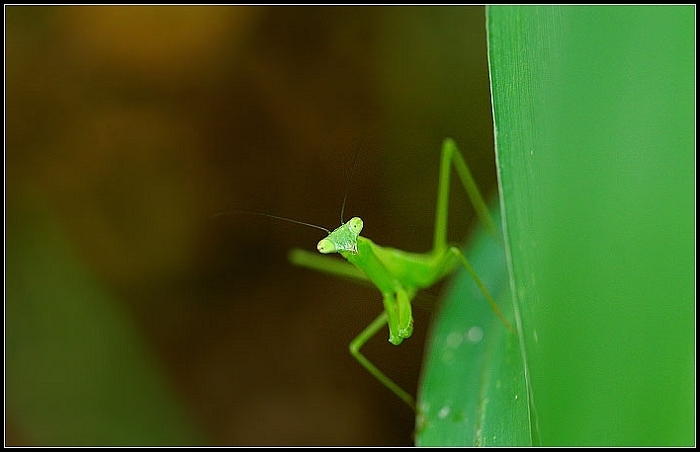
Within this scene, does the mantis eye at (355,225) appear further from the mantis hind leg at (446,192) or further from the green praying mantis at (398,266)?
the mantis hind leg at (446,192)

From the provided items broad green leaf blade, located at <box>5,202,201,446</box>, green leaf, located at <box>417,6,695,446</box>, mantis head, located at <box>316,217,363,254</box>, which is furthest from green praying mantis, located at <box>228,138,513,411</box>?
broad green leaf blade, located at <box>5,202,201,446</box>

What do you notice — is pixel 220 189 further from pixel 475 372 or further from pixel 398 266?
pixel 475 372

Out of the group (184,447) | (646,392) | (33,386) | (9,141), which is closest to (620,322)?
(646,392)

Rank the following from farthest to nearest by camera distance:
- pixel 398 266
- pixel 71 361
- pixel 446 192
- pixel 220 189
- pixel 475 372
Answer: pixel 220 189 < pixel 71 361 < pixel 446 192 < pixel 398 266 < pixel 475 372

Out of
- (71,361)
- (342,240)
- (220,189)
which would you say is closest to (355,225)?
(342,240)

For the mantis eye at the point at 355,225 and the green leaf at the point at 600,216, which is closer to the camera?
the green leaf at the point at 600,216

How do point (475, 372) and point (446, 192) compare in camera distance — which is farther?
point (446, 192)

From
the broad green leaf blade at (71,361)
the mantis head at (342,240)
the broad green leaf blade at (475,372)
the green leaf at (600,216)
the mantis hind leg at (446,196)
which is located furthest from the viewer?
the broad green leaf blade at (71,361)

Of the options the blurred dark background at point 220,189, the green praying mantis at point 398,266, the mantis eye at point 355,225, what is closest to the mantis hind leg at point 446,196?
the green praying mantis at point 398,266

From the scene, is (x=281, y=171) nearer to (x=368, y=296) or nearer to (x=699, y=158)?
(x=368, y=296)
